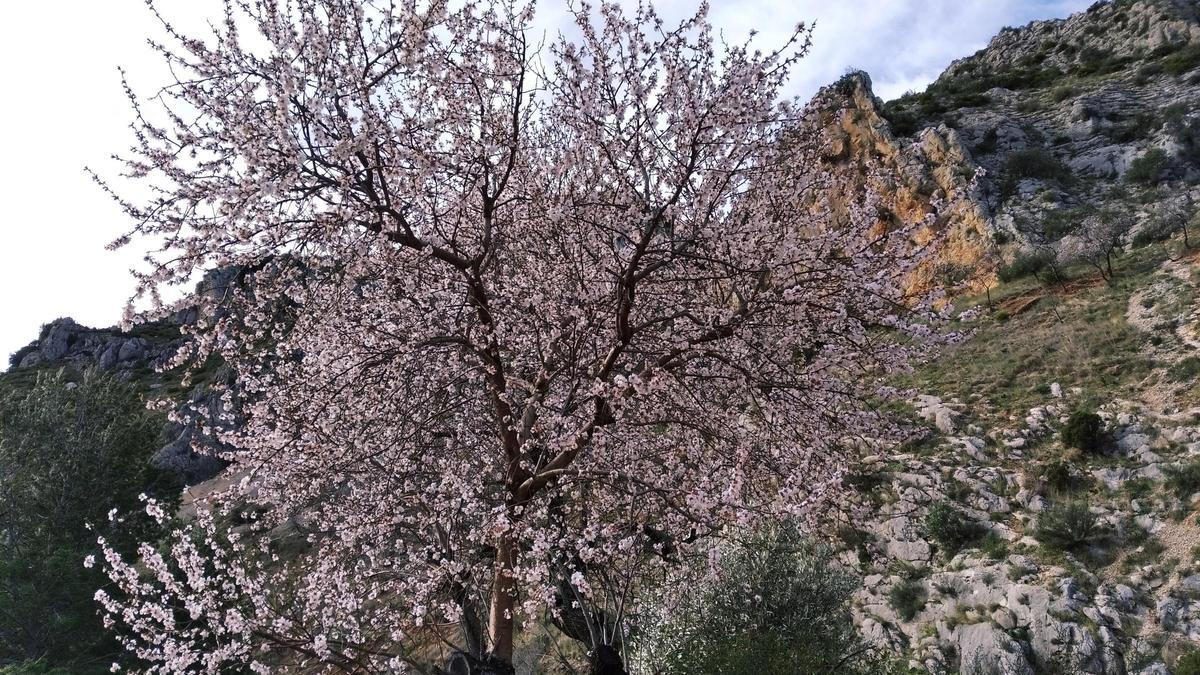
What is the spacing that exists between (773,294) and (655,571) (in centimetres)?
433

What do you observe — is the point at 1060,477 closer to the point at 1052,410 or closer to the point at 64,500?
the point at 1052,410

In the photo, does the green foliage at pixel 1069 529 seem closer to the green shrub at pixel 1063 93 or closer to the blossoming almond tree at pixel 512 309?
the blossoming almond tree at pixel 512 309

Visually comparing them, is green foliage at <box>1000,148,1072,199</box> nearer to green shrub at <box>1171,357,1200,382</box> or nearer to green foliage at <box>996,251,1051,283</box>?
green foliage at <box>996,251,1051,283</box>

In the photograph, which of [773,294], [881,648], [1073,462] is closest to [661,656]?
[881,648]

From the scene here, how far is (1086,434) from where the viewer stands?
501 inches

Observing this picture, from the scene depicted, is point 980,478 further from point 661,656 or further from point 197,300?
point 197,300

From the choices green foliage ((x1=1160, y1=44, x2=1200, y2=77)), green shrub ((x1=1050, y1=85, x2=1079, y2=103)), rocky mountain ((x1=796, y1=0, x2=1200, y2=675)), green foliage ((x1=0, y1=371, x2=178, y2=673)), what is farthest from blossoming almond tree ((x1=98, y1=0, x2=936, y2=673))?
green foliage ((x1=1160, y1=44, x2=1200, y2=77))

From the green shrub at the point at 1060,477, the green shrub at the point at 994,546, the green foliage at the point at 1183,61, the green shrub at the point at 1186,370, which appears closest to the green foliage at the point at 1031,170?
the green foliage at the point at 1183,61

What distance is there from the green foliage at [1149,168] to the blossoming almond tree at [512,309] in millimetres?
24646

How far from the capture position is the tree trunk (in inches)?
238

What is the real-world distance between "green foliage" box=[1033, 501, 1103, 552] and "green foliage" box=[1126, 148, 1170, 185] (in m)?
19.4

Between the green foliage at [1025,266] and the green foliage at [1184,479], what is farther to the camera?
the green foliage at [1025,266]

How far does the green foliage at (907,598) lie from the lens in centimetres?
1125

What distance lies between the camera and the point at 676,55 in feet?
18.6
